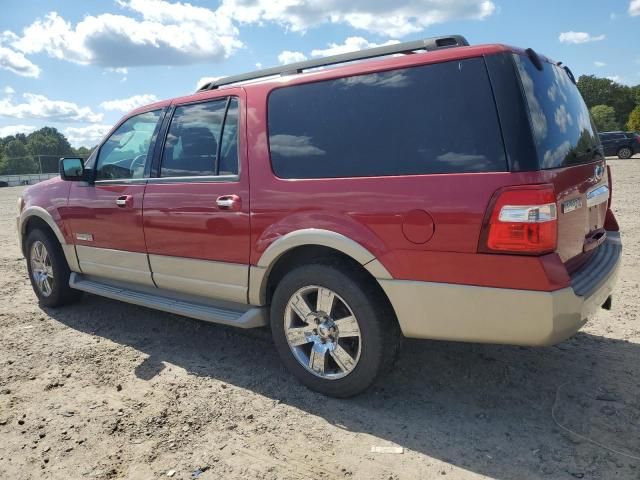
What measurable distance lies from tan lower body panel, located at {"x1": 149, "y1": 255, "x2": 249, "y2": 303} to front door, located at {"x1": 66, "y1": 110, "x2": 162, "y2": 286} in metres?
0.20

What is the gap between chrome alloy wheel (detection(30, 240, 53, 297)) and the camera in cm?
506

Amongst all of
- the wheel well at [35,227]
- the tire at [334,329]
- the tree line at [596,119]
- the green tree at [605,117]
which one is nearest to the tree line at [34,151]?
the tree line at [596,119]

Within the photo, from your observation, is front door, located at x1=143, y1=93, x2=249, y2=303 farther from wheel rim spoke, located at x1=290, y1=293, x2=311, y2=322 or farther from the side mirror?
the side mirror

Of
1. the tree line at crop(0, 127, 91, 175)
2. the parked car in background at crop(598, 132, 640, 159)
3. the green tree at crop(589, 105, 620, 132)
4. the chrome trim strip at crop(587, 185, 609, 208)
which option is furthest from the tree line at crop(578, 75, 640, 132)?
the chrome trim strip at crop(587, 185, 609, 208)

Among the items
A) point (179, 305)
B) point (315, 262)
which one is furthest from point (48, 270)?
point (315, 262)

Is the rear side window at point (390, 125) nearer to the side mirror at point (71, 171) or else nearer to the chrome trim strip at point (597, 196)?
the chrome trim strip at point (597, 196)

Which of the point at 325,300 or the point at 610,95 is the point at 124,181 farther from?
the point at 610,95

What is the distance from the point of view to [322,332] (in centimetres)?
308

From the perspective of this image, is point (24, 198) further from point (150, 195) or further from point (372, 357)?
point (372, 357)

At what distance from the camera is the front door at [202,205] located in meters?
3.37

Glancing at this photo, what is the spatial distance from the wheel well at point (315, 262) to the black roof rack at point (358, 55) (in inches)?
46.7

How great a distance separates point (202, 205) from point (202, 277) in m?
0.53

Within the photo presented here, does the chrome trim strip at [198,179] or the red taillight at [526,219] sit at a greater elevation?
the chrome trim strip at [198,179]

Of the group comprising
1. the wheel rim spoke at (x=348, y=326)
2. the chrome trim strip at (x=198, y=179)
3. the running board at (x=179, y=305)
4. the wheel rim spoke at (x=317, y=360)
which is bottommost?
the wheel rim spoke at (x=317, y=360)
